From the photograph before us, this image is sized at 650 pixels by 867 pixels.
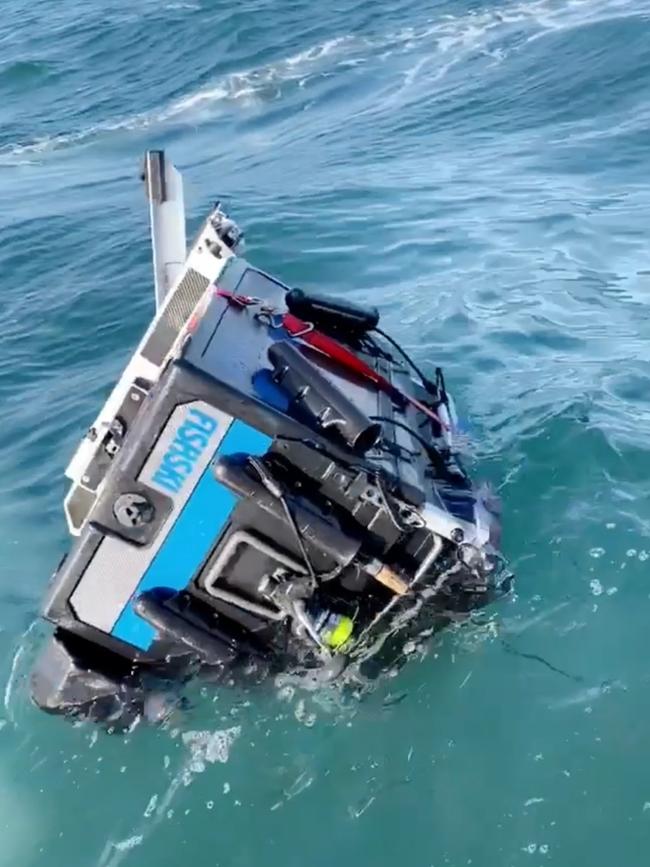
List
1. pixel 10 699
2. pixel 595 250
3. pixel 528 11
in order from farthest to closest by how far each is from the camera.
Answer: pixel 528 11 → pixel 595 250 → pixel 10 699

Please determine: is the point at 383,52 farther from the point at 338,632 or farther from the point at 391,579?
the point at 338,632

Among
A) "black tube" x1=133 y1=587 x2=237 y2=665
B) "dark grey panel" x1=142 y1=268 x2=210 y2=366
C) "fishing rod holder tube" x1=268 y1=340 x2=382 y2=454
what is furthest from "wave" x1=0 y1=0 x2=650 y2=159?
"black tube" x1=133 y1=587 x2=237 y2=665

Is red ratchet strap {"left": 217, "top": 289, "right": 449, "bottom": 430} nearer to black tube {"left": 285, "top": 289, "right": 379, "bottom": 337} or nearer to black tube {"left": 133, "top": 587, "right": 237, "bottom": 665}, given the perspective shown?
black tube {"left": 285, "top": 289, "right": 379, "bottom": 337}

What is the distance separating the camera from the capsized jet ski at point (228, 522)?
5195 mm

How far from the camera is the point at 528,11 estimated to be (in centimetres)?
2234

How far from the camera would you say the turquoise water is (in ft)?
17.1

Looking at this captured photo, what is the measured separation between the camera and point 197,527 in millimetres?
5336

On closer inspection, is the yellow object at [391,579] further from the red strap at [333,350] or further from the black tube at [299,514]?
the red strap at [333,350]

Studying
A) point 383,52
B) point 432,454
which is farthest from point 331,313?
point 383,52

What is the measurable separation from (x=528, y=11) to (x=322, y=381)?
19.3 m

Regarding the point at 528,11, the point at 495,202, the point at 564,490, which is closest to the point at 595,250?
the point at 495,202

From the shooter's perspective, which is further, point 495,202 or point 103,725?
point 495,202

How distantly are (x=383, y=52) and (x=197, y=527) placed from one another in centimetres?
1875

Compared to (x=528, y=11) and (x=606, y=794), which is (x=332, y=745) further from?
(x=528, y=11)
